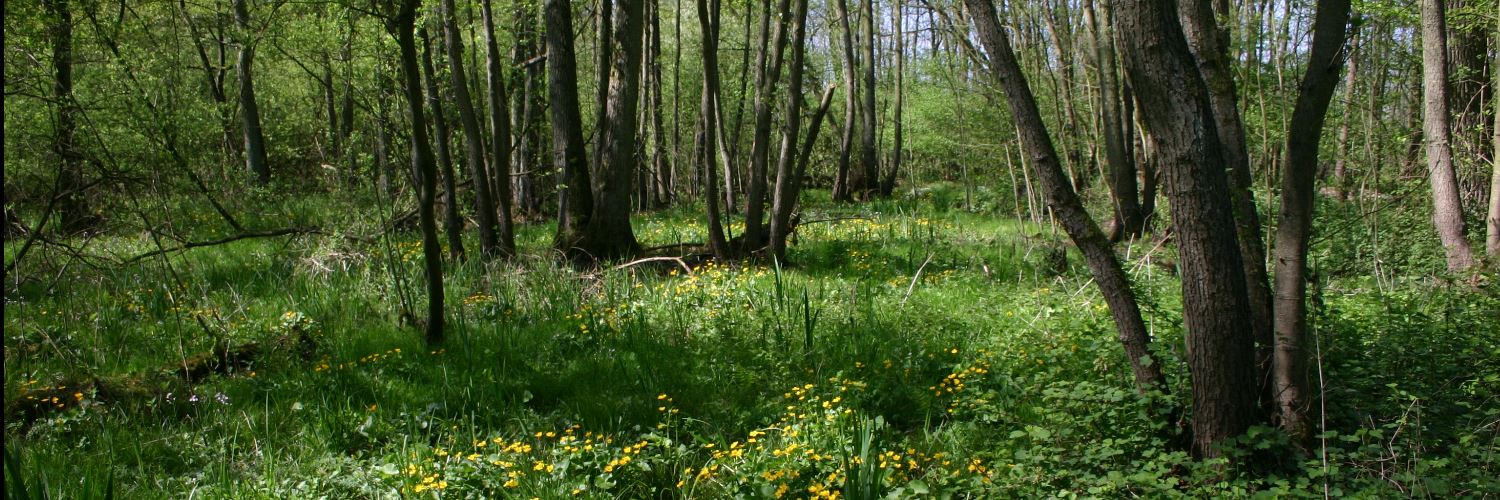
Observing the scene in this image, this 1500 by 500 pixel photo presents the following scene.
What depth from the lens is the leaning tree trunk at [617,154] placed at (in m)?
8.26

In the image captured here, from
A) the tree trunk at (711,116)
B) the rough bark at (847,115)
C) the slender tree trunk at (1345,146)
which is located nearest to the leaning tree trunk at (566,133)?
the tree trunk at (711,116)

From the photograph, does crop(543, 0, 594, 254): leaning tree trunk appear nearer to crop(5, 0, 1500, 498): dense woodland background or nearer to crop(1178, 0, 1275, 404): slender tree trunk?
crop(5, 0, 1500, 498): dense woodland background

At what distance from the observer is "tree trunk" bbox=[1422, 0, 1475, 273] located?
7500mm

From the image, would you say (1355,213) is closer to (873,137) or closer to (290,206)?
(873,137)

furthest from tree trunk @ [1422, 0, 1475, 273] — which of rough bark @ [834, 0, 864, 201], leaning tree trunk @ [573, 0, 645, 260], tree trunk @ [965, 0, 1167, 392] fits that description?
rough bark @ [834, 0, 864, 201]

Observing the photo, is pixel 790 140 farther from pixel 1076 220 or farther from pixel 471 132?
pixel 1076 220

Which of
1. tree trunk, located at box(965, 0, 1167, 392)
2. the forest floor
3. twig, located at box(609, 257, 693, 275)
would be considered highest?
tree trunk, located at box(965, 0, 1167, 392)

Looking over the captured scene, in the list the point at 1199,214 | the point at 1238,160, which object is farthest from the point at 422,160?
the point at 1238,160

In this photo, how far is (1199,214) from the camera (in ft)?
11.4

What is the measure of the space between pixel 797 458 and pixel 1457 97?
10983 mm

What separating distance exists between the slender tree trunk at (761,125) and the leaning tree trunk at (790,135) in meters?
0.13

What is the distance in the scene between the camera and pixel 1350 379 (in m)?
4.07

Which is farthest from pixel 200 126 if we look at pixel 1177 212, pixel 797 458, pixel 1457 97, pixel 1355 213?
pixel 1457 97

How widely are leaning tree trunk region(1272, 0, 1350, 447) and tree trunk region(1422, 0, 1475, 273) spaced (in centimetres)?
508
